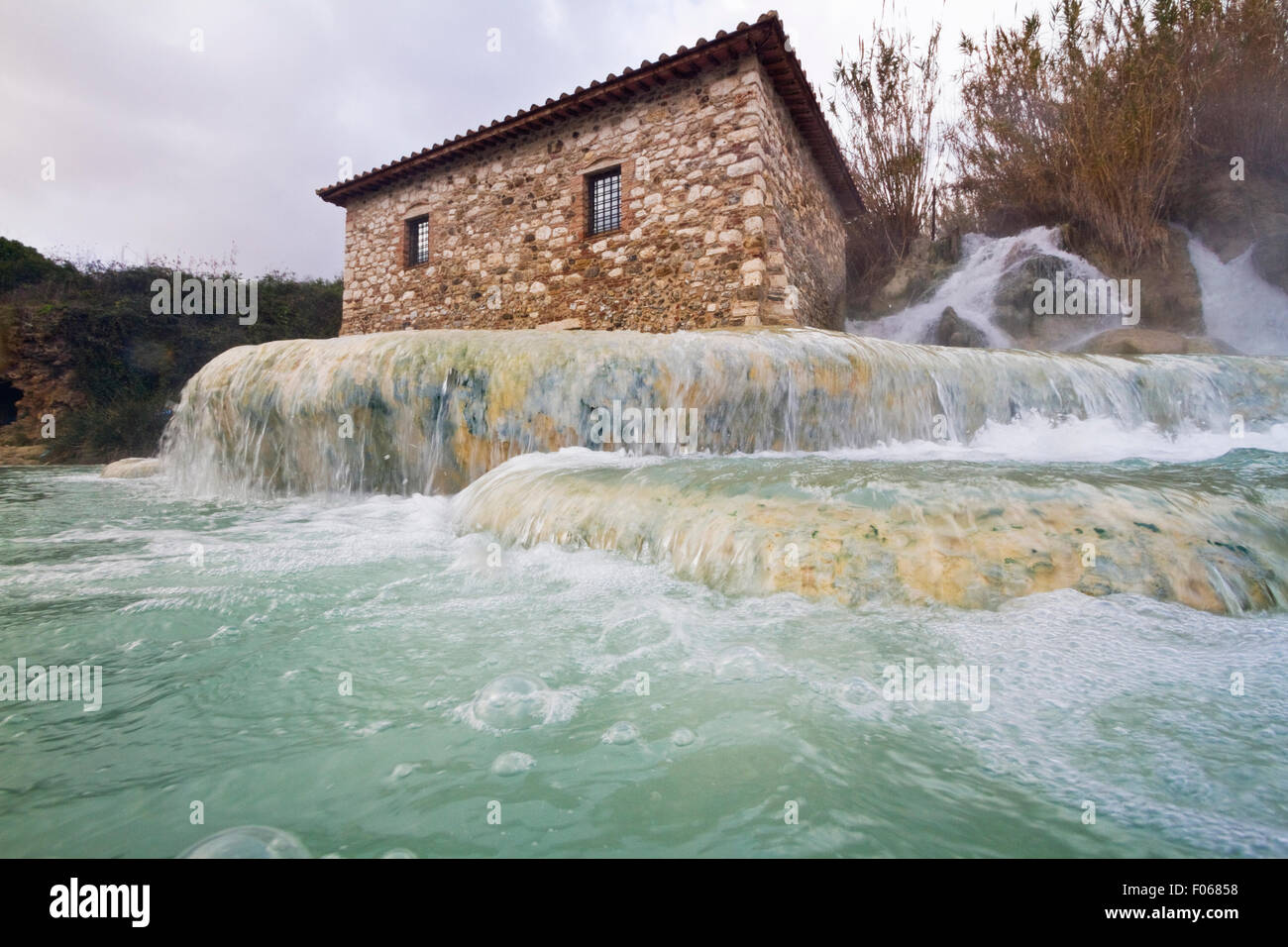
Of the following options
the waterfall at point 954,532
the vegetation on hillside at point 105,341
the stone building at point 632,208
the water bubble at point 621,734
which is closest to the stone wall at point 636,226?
the stone building at point 632,208

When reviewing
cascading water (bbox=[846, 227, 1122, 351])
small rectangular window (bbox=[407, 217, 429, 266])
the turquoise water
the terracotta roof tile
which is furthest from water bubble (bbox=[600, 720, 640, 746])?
small rectangular window (bbox=[407, 217, 429, 266])

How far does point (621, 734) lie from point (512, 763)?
24cm

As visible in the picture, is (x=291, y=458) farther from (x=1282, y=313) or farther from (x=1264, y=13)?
(x=1264, y=13)

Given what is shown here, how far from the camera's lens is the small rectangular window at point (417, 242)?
448 inches

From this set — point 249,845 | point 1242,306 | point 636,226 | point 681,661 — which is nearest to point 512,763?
point 249,845

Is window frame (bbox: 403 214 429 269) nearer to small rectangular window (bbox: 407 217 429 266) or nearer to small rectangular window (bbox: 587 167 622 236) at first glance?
small rectangular window (bbox: 407 217 429 266)

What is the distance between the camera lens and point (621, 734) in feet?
4.27

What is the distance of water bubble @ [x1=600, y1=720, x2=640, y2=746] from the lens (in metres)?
1.28

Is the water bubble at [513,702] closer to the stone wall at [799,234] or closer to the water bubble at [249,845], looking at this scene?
the water bubble at [249,845]

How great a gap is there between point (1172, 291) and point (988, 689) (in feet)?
41.4

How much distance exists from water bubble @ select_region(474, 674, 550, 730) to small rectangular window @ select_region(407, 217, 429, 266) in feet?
37.8

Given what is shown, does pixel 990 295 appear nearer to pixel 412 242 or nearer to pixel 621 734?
pixel 412 242

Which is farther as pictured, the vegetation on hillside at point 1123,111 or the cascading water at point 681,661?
the vegetation on hillside at point 1123,111

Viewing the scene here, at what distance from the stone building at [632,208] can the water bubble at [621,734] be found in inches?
288
